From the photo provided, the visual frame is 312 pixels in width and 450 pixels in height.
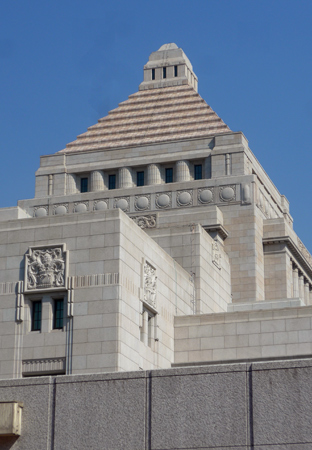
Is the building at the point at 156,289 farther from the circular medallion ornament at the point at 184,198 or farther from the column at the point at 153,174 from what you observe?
the column at the point at 153,174

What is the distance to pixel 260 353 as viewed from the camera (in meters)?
54.0

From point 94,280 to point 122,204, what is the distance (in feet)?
78.0

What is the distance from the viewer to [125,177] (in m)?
76.2

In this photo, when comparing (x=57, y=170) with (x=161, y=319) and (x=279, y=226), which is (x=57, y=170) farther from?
(x=161, y=319)

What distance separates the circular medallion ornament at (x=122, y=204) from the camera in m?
72.1

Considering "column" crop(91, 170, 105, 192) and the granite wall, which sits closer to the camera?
the granite wall

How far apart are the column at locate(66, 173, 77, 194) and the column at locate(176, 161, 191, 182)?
875 centimetres

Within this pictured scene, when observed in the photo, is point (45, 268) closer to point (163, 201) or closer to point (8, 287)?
point (8, 287)

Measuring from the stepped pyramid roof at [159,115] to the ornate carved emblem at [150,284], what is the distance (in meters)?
25.0

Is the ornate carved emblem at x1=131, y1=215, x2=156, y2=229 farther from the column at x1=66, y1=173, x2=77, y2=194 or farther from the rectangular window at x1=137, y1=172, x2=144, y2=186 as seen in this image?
the column at x1=66, y1=173, x2=77, y2=194

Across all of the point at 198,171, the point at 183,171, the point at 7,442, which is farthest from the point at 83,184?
the point at 7,442

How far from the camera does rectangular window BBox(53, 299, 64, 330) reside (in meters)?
49.2

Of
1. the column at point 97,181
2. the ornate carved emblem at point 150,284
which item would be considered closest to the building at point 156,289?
the ornate carved emblem at point 150,284

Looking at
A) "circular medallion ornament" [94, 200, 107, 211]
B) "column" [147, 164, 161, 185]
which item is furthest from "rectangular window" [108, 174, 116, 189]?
"circular medallion ornament" [94, 200, 107, 211]
